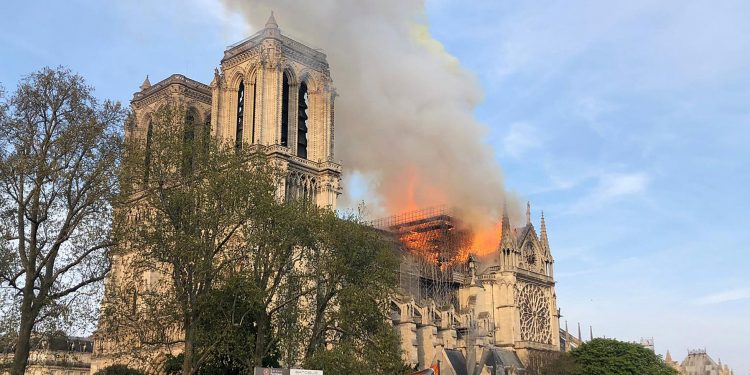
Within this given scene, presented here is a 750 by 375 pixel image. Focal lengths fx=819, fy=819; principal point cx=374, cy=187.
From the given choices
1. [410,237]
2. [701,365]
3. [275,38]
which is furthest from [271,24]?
[701,365]

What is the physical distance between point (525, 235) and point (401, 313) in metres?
21.6

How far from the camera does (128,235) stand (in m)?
34.5

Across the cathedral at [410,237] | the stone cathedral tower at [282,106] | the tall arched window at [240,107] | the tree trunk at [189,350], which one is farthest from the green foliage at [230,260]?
the tall arched window at [240,107]

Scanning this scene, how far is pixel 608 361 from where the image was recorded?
77625 mm

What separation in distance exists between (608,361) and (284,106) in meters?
38.7

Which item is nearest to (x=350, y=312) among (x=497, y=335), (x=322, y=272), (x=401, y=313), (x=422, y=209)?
(x=322, y=272)

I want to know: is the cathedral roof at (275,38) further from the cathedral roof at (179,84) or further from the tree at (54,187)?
the tree at (54,187)

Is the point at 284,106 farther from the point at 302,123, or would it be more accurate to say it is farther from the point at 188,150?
the point at 188,150

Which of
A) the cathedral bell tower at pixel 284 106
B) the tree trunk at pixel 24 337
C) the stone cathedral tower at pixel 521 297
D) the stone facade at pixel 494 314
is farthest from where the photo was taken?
the stone cathedral tower at pixel 521 297

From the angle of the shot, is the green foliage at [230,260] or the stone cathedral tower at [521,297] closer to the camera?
the green foliage at [230,260]

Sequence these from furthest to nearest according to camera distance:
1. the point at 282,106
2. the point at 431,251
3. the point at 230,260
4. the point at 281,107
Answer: the point at 431,251, the point at 282,106, the point at 281,107, the point at 230,260

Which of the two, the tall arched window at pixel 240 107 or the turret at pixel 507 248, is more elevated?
the tall arched window at pixel 240 107

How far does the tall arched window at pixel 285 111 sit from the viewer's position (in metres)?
70.8

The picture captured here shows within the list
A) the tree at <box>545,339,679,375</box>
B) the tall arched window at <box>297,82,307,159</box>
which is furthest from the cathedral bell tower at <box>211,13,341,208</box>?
the tree at <box>545,339,679,375</box>
